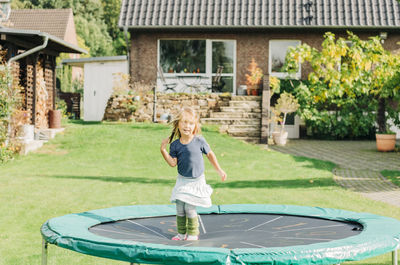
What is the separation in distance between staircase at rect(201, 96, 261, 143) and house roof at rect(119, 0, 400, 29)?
3331mm

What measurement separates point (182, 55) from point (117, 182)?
1015 centimetres

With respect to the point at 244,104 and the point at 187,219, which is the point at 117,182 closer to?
the point at 187,219

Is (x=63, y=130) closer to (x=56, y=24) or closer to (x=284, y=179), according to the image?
(x=284, y=179)

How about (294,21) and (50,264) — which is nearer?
(50,264)

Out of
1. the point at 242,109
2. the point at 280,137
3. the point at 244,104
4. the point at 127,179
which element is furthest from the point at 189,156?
the point at 244,104

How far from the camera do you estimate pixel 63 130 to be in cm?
1398

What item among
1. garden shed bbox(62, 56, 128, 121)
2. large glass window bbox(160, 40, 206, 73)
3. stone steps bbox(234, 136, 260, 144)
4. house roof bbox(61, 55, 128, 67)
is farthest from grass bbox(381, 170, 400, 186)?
garden shed bbox(62, 56, 128, 121)

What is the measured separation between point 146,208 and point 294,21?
46.1ft

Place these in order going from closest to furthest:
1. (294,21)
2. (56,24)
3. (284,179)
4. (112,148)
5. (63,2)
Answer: (284,179) → (112,148) → (294,21) → (56,24) → (63,2)

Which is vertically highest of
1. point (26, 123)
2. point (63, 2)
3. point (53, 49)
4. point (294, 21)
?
point (63, 2)

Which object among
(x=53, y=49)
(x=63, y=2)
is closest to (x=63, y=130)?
(x=53, y=49)

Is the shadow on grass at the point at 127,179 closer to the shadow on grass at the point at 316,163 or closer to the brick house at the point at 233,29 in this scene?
the shadow on grass at the point at 316,163

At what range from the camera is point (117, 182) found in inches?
343

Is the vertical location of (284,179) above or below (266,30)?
below
